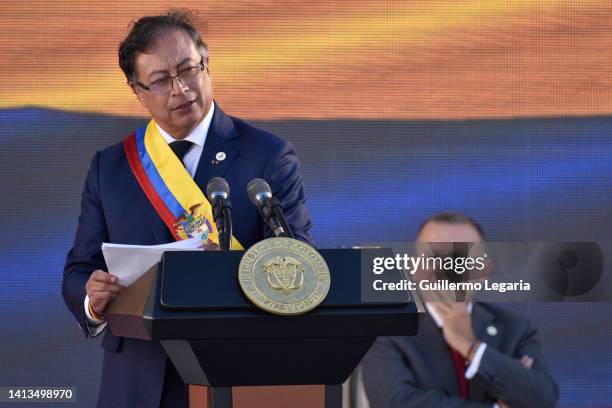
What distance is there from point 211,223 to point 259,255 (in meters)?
0.56

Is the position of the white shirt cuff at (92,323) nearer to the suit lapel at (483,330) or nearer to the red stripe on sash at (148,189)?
the red stripe on sash at (148,189)

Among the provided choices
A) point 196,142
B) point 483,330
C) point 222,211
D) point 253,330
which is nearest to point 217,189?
point 222,211

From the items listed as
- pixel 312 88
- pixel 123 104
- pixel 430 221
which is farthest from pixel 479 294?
pixel 123 104

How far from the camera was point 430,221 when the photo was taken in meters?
3.73

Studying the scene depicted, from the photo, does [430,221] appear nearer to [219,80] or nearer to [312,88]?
[312,88]

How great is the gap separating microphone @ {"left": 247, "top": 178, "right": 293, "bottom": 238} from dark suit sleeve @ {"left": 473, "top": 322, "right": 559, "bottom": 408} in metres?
1.48

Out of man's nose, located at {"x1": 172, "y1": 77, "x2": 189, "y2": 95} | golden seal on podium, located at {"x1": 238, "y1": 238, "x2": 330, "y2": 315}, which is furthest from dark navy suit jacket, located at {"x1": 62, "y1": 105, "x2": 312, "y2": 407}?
golden seal on podium, located at {"x1": 238, "y1": 238, "x2": 330, "y2": 315}

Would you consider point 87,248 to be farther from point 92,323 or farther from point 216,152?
point 216,152

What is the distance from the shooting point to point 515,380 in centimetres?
305

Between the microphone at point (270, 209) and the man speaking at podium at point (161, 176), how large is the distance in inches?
11.9

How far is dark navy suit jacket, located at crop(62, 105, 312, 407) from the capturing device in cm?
211

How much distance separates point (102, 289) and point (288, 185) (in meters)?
0.54

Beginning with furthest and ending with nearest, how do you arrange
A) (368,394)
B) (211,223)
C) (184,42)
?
(368,394) < (184,42) < (211,223)

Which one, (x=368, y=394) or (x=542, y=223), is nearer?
(x=368, y=394)
